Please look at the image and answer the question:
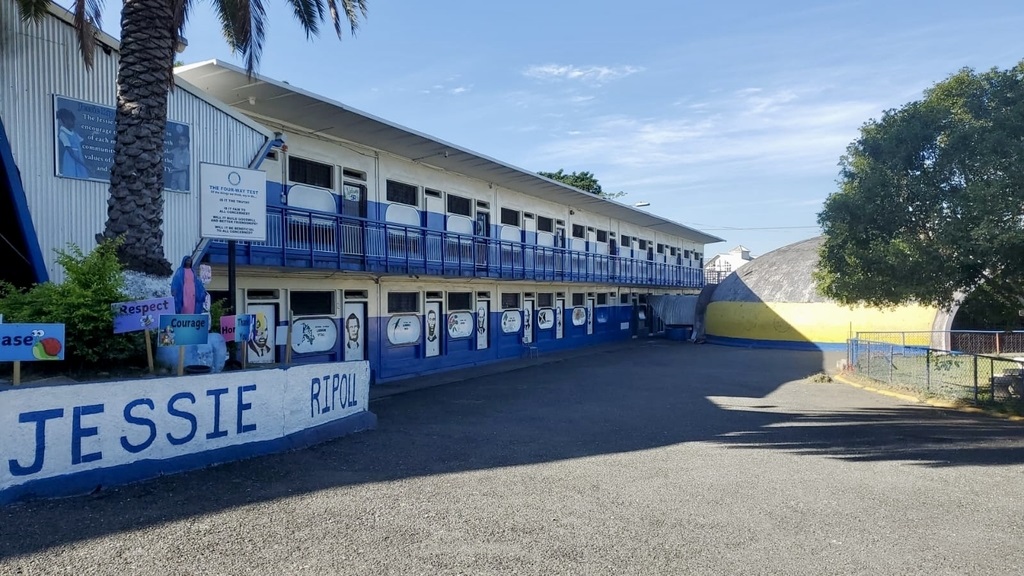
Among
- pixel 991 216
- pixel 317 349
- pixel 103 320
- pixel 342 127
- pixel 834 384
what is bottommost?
pixel 834 384

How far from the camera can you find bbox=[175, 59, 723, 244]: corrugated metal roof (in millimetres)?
13875

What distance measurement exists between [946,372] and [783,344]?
733 inches

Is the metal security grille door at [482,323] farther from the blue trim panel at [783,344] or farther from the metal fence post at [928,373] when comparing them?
the blue trim panel at [783,344]

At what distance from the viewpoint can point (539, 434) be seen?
1077cm

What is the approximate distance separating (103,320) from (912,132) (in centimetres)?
1352

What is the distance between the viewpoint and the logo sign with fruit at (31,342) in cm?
665

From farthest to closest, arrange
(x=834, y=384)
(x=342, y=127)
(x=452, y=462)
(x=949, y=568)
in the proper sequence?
(x=834, y=384)
(x=342, y=127)
(x=452, y=462)
(x=949, y=568)

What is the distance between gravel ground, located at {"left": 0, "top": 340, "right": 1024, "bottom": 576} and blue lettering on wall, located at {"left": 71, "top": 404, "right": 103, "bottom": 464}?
16.8 inches

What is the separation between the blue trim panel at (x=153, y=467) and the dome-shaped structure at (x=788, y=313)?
28.4m

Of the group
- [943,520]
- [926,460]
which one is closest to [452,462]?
[943,520]

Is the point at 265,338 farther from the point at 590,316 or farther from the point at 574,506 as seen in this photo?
the point at 590,316

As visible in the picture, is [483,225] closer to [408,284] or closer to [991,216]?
A: [408,284]

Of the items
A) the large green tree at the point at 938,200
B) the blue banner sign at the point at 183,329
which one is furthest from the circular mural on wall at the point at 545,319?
the blue banner sign at the point at 183,329

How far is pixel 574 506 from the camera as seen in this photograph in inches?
267
